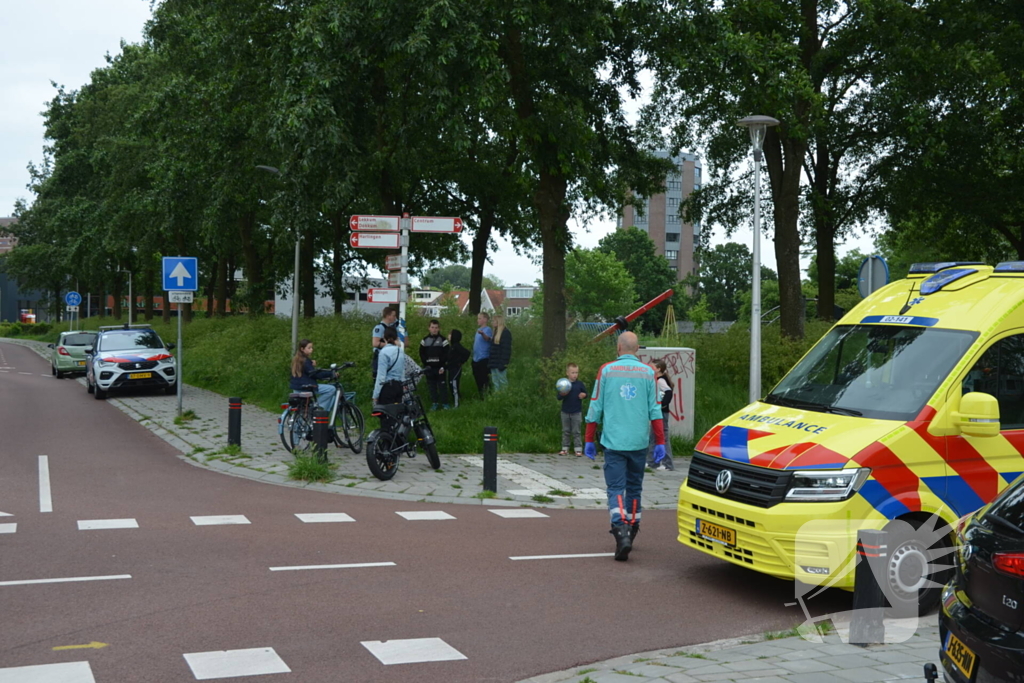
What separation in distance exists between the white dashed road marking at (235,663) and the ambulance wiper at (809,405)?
4.07 meters

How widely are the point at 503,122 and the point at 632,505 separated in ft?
37.3

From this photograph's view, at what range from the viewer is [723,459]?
691cm

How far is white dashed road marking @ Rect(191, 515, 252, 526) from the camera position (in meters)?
9.15

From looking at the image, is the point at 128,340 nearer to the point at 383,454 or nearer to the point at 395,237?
the point at 395,237

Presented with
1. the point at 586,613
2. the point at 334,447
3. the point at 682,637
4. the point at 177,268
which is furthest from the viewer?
the point at 177,268

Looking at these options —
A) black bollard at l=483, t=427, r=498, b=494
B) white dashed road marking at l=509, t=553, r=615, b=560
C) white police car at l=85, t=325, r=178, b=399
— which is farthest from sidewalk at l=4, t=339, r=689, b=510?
white police car at l=85, t=325, r=178, b=399

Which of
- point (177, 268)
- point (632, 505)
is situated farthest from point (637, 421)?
point (177, 268)

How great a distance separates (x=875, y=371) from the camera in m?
7.14

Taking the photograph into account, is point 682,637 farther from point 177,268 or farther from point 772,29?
point 772,29

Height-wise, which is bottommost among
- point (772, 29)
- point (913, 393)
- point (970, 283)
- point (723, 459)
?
point (723, 459)

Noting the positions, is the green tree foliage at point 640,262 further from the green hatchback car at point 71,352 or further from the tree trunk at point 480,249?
the green hatchback car at point 71,352

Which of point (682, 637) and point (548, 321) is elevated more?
point (548, 321)

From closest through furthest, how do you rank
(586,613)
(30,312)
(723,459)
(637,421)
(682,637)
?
1. (682,637)
2. (586,613)
3. (723,459)
4. (637,421)
5. (30,312)

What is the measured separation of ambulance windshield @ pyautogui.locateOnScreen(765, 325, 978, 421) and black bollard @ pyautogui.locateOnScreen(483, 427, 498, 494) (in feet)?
13.2
